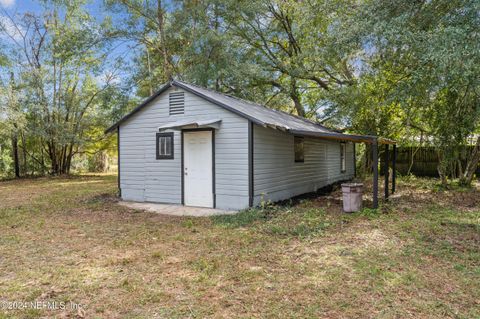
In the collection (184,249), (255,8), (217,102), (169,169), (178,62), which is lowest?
(184,249)

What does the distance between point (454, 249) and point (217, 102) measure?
5.74 meters

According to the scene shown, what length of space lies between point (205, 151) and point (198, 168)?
0.51 m

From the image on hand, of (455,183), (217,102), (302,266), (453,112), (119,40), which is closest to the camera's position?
(302,266)

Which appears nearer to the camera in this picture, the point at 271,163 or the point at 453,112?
the point at 271,163

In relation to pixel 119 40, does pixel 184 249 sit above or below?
below

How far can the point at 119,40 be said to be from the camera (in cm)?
1702

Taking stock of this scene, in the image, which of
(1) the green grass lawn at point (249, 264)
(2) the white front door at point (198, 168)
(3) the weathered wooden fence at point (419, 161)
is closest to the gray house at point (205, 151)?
(2) the white front door at point (198, 168)

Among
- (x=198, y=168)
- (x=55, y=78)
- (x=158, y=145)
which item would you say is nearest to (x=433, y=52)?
(x=198, y=168)

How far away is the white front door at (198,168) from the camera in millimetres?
8328

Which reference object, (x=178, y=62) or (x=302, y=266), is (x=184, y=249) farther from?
(x=178, y=62)

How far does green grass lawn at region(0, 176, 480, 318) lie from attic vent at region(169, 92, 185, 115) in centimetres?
298

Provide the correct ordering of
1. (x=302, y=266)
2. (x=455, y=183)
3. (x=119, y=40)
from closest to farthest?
(x=302, y=266), (x=455, y=183), (x=119, y=40)

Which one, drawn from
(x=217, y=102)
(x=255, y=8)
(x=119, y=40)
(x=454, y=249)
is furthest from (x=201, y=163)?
(x=119, y=40)

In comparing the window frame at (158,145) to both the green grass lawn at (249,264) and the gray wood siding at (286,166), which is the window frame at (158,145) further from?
the gray wood siding at (286,166)
